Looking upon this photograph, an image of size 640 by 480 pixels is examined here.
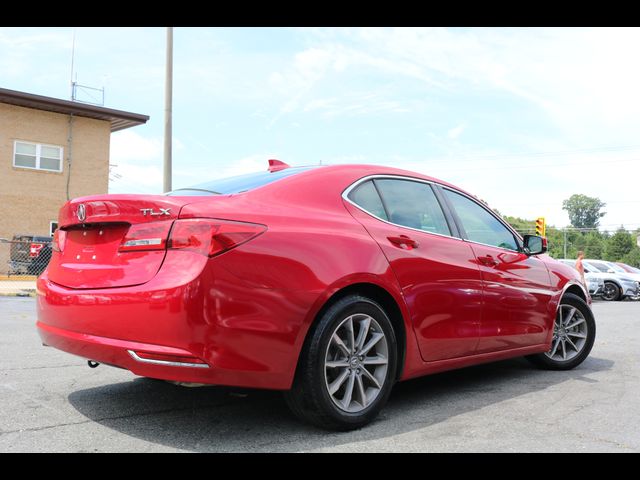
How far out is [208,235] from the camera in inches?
119

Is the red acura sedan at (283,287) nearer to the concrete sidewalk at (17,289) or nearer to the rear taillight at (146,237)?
the rear taillight at (146,237)

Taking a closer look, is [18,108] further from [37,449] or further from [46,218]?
[37,449]

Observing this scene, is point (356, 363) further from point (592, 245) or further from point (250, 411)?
point (592, 245)

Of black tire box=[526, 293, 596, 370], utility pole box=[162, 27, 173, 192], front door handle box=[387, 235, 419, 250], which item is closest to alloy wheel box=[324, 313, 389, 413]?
front door handle box=[387, 235, 419, 250]

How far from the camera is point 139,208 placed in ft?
10.6

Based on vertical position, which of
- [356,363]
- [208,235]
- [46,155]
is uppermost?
[46,155]

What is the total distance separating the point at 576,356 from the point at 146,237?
420cm

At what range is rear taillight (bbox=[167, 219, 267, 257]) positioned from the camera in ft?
9.87

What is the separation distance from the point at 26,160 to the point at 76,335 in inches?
942

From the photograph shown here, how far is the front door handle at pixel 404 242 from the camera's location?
3826 millimetres

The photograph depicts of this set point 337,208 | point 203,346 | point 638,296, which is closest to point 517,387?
point 337,208

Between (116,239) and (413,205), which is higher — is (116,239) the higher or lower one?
the lower one

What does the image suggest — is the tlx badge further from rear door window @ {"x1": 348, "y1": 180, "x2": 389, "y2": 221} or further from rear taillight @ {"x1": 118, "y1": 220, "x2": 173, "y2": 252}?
rear door window @ {"x1": 348, "y1": 180, "x2": 389, "y2": 221}

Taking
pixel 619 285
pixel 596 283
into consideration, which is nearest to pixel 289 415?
pixel 596 283
